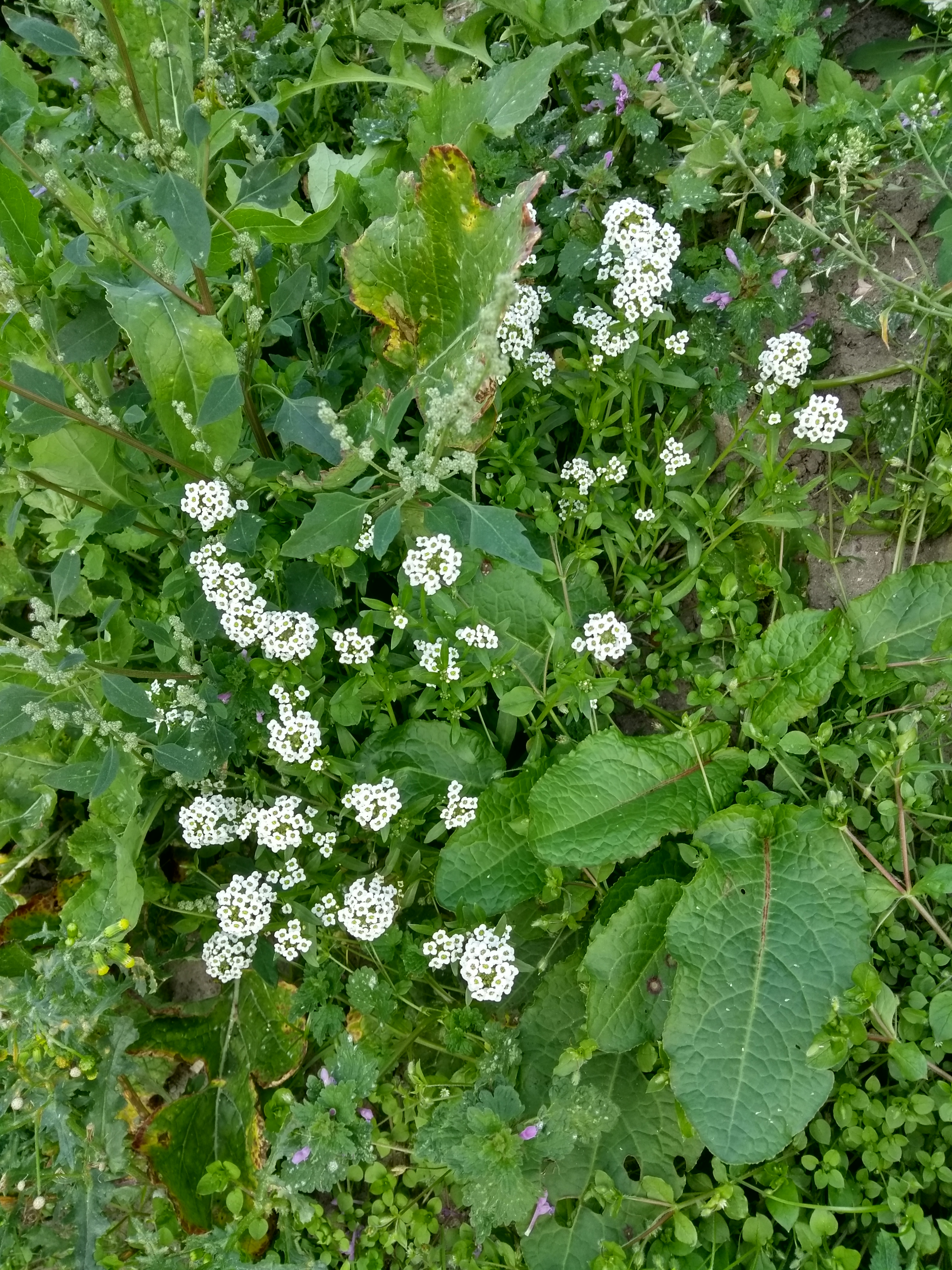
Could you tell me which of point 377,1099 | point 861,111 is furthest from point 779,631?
point 377,1099

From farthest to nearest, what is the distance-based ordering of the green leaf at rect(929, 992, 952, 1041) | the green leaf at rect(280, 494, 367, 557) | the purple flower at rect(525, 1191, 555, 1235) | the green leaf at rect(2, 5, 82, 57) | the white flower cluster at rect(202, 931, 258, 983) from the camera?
the white flower cluster at rect(202, 931, 258, 983) → the purple flower at rect(525, 1191, 555, 1235) → the green leaf at rect(280, 494, 367, 557) → the green leaf at rect(929, 992, 952, 1041) → the green leaf at rect(2, 5, 82, 57)

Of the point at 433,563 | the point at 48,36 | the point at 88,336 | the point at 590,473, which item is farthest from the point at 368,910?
the point at 48,36

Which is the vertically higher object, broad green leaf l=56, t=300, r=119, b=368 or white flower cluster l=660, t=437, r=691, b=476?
broad green leaf l=56, t=300, r=119, b=368

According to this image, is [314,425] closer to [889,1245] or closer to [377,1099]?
[377,1099]

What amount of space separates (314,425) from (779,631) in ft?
4.80

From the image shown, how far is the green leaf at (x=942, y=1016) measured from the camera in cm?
215

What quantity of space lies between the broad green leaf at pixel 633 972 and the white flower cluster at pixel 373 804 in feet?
2.20

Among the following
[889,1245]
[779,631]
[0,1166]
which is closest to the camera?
[889,1245]

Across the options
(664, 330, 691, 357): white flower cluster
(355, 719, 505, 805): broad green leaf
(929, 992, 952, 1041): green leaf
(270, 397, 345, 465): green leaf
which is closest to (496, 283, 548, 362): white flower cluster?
(664, 330, 691, 357): white flower cluster

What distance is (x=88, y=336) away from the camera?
238 centimetres

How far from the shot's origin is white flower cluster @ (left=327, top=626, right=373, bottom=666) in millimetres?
2473

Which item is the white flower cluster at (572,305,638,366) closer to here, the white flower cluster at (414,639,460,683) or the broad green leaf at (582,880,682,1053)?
the white flower cluster at (414,639,460,683)

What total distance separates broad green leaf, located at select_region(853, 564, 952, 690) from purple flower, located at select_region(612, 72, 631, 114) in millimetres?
1798

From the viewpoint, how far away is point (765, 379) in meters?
2.80
